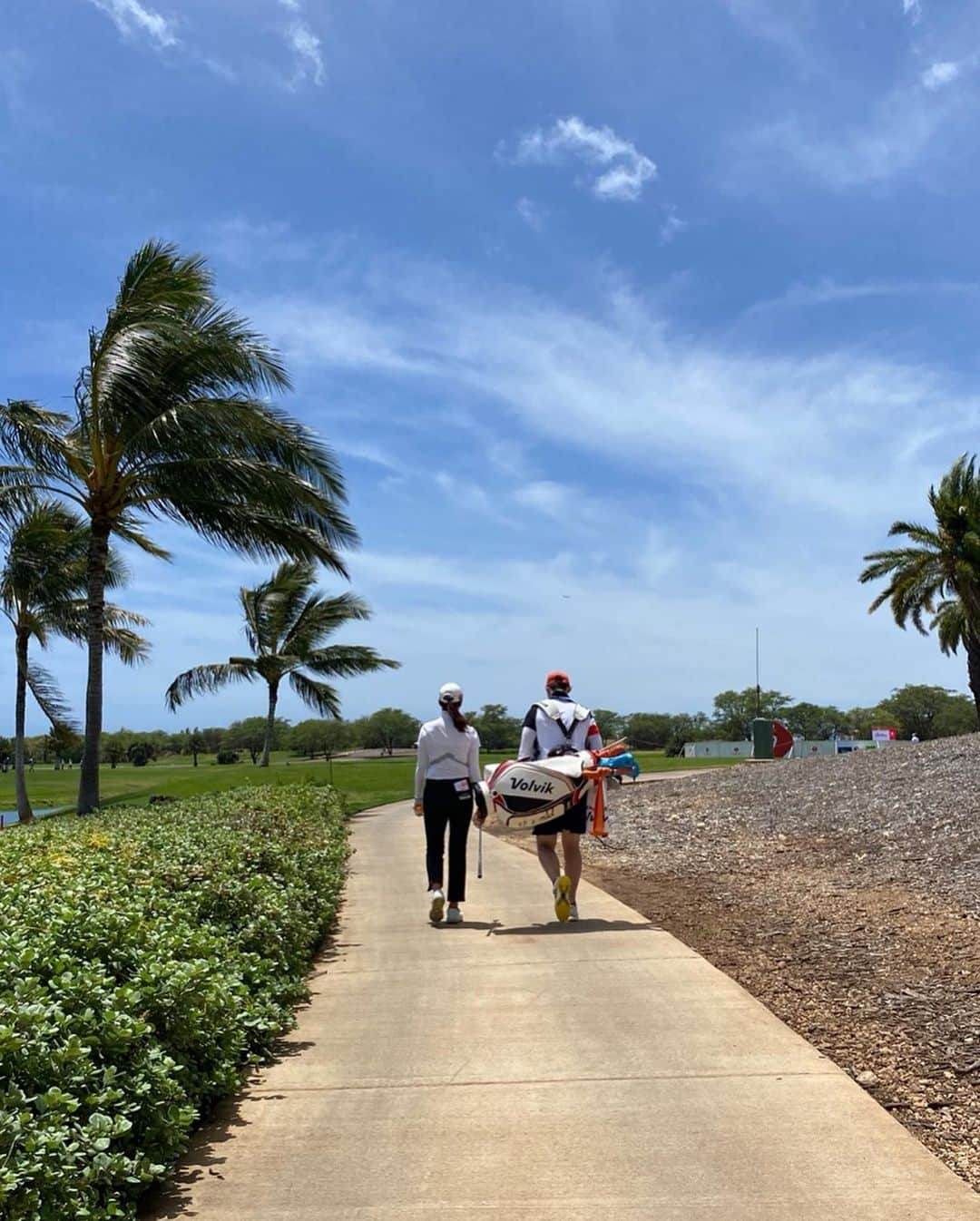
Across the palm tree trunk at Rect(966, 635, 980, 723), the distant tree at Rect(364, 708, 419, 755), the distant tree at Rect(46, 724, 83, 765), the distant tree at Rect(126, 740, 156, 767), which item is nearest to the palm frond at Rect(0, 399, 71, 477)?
the distant tree at Rect(46, 724, 83, 765)

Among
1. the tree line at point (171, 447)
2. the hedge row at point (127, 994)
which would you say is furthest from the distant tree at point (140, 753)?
the hedge row at point (127, 994)

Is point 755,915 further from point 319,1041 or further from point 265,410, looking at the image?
point 265,410

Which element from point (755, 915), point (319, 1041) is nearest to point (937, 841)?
point (755, 915)

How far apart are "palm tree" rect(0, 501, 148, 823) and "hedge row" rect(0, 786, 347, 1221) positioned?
39.0 ft

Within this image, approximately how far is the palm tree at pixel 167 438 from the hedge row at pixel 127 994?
7377 millimetres

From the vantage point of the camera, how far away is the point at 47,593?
73.7 feet

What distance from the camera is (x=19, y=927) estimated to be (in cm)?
385

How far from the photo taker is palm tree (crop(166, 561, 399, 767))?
31.7 meters

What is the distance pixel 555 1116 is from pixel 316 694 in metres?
29.9

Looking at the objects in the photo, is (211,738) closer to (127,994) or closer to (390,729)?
(390,729)

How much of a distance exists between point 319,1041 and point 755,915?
4.00 meters

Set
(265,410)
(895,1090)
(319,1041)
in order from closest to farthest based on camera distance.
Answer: (895,1090) < (319,1041) < (265,410)

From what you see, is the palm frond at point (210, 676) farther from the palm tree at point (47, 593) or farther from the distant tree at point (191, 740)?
the distant tree at point (191, 740)

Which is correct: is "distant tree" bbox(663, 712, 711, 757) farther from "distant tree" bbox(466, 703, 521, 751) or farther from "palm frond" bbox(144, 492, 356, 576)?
"palm frond" bbox(144, 492, 356, 576)
